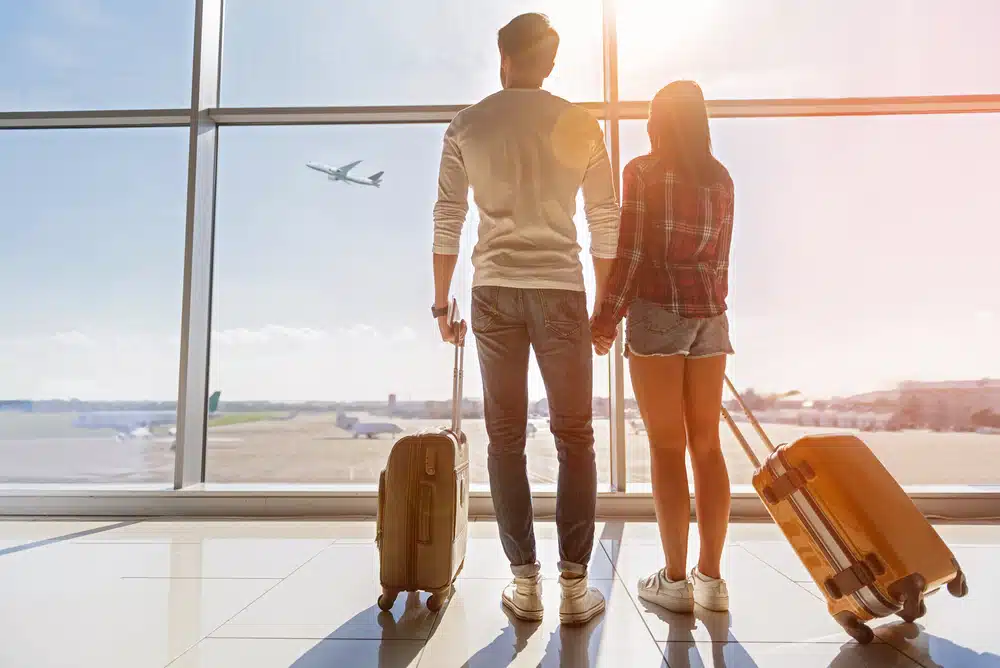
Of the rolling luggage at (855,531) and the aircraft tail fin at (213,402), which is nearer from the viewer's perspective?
the rolling luggage at (855,531)

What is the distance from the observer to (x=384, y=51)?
329 centimetres

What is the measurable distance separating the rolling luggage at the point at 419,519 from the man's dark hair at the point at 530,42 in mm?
984

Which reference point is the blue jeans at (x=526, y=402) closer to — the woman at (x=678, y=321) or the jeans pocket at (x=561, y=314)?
the jeans pocket at (x=561, y=314)

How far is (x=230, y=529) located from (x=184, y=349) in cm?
96

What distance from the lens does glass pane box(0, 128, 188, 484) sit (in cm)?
314

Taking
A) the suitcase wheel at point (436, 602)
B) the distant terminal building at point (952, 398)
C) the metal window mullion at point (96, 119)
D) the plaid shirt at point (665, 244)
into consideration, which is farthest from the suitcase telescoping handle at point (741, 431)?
the metal window mullion at point (96, 119)

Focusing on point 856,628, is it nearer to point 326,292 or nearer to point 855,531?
point 855,531

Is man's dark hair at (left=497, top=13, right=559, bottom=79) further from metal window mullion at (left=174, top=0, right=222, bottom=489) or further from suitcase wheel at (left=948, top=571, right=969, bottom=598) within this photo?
metal window mullion at (left=174, top=0, right=222, bottom=489)

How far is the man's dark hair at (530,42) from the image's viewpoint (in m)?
1.48

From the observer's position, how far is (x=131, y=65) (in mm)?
3215

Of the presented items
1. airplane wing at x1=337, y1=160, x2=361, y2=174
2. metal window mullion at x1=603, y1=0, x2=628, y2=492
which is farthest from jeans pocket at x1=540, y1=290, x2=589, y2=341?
airplane wing at x1=337, y1=160, x2=361, y2=174

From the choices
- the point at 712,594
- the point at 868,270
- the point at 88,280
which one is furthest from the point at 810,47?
the point at 88,280

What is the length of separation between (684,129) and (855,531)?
102 cm

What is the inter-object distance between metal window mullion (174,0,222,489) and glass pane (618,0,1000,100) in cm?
215
